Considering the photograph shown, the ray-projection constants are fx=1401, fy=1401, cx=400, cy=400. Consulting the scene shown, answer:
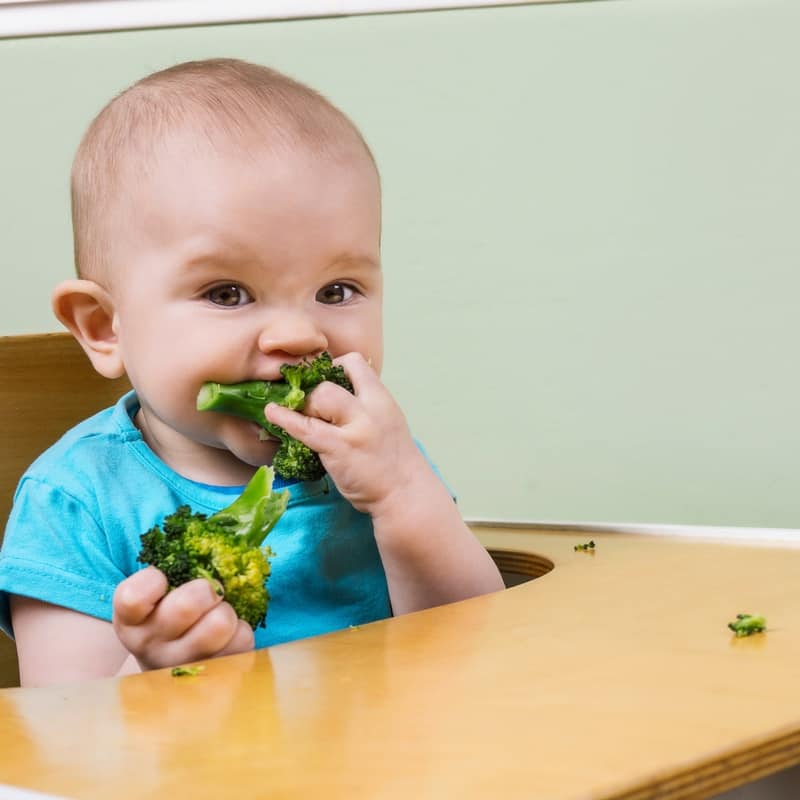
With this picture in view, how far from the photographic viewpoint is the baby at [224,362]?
1.09 meters

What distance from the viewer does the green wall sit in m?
1.86

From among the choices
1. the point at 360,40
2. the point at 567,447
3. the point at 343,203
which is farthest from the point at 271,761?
the point at 360,40

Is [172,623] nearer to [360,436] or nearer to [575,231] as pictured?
[360,436]

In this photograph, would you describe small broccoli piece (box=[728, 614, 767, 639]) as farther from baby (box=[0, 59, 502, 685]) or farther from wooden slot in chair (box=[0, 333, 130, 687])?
wooden slot in chair (box=[0, 333, 130, 687])

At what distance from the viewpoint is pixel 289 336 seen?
107cm

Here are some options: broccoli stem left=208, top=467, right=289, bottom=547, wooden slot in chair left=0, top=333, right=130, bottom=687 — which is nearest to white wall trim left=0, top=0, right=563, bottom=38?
wooden slot in chair left=0, top=333, right=130, bottom=687

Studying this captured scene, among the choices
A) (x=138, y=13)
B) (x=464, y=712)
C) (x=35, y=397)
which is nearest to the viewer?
(x=464, y=712)

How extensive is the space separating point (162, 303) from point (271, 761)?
610 millimetres

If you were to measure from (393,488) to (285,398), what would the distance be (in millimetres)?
113

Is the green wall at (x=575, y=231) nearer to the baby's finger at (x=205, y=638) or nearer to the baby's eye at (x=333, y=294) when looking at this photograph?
the baby's eye at (x=333, y=294)

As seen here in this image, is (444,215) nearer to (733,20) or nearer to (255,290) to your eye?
(733,20)

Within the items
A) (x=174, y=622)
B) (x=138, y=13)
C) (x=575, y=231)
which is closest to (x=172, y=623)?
(x=174, y=622)

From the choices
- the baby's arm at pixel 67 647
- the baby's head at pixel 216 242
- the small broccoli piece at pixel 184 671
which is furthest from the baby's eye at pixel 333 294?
the small broccoli piece at pixel 184 671

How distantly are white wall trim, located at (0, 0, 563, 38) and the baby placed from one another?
0.89m
